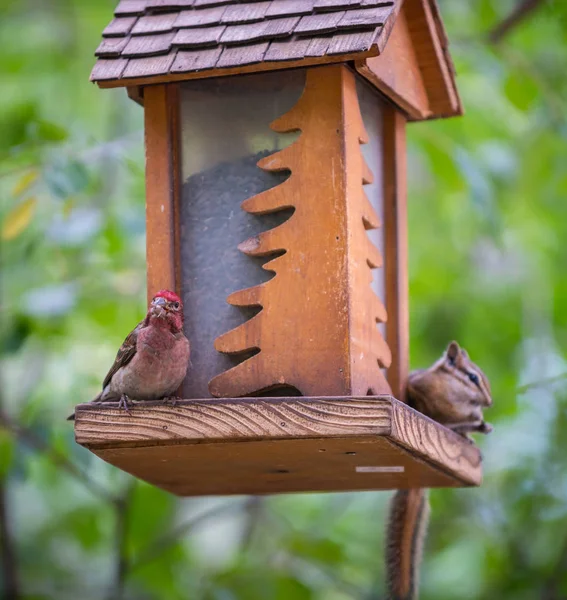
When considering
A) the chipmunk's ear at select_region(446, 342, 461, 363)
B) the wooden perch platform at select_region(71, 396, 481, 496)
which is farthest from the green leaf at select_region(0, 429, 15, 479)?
the chipmunk's ear at select_region(446, 342, 461, 363)

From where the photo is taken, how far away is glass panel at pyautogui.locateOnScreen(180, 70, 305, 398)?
379cm

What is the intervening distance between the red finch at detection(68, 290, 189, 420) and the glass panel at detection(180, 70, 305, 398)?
210 mm

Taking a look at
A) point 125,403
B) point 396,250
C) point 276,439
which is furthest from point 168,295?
point 396,250

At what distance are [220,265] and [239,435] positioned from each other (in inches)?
32.7

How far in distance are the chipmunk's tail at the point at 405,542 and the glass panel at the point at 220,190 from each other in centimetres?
112

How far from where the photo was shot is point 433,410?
161 inches

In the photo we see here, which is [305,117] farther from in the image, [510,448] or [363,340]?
[510,448]

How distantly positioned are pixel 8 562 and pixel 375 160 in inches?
123

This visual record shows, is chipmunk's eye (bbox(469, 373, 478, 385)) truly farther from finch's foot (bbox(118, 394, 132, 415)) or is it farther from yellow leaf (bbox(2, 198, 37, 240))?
yellow leaf (bbox(2, 198, 37, 240))

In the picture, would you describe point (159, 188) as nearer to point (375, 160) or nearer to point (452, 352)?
point (375, 160)

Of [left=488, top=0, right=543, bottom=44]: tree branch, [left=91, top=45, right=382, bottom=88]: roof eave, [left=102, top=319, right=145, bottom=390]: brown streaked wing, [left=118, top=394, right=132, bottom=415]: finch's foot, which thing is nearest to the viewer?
[left=118, top=394, right=132, bottom=415]: finch's foot

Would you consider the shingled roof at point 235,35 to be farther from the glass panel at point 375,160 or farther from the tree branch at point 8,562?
the tree branch at point 8,562

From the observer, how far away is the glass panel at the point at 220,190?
3793 millimetres

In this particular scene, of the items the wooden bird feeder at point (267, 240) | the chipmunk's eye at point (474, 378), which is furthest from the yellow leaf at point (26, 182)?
the chipmunk's eye at point (474, 378)
